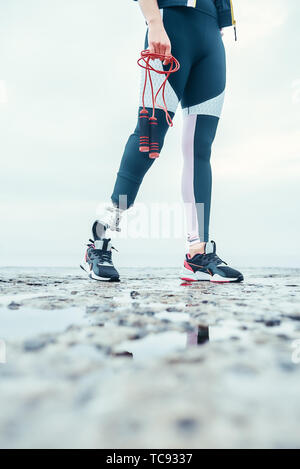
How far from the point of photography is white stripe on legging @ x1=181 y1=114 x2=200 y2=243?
191cm

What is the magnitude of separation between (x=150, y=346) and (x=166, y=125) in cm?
149

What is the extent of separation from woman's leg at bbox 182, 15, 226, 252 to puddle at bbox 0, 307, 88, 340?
1.20 metres

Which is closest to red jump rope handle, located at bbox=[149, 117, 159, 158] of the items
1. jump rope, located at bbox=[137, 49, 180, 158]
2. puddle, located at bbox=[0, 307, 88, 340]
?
jump rope, located at bbox=[137, 49, 180, 158]

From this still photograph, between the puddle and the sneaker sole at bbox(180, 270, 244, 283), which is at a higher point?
the puddle

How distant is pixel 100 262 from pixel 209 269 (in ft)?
1.95

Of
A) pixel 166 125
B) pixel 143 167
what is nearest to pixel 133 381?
pixel 143 167

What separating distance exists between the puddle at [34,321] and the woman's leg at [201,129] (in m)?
1.20

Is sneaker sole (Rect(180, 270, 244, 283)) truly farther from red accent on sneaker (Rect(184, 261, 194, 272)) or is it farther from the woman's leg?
the woman's leg

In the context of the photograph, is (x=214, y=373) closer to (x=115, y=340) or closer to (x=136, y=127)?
(x=115, y=340)

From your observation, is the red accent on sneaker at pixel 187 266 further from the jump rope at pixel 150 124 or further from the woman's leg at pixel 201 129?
the jump rope at pixel 150 124

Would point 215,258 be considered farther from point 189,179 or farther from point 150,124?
point 150,124

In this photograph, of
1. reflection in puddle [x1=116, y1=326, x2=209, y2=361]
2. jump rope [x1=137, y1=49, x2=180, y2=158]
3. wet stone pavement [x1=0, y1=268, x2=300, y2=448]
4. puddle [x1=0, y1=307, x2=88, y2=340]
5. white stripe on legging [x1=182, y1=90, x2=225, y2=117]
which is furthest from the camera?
white stripe on legging [x1=182, y1=90, x2=225, y2=117]

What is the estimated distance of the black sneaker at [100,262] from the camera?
1716 millimetres

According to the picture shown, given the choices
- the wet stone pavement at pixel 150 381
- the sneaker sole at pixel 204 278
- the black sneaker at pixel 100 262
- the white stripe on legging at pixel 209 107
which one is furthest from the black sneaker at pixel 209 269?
the wet stone pavement at pixel 150 381
